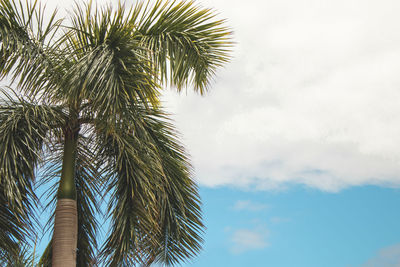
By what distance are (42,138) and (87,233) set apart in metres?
2.36

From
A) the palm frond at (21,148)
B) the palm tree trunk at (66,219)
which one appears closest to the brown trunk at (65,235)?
the palm tree trunk at (66,219)

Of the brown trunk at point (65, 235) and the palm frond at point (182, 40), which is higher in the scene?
the palm frond at point (182, 40)

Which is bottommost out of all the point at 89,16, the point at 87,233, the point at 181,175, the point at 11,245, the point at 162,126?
the point at 11,245

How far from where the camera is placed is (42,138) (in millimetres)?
7426

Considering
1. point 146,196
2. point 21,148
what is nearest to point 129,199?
point 146,196

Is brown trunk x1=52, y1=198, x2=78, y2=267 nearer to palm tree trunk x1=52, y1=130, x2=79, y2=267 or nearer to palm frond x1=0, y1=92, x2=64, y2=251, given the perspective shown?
palm tree trunk x1=52, y1=130, x2=79, y2=267

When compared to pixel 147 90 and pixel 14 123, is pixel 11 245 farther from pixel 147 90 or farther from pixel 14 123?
pixel 147 90

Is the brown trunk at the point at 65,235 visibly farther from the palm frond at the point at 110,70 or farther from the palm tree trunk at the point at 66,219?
the palm frond at the point at 110,70

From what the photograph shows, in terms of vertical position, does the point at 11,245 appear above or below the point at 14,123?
below

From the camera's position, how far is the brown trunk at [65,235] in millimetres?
7199

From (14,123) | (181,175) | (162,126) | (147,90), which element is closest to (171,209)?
(181,175)

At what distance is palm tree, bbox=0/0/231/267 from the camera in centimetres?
699

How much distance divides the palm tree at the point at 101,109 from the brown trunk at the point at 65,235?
0.01 m

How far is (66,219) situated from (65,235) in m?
0.22
